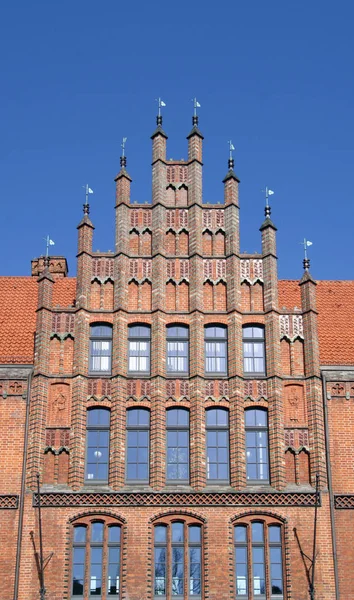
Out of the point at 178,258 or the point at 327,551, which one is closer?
the point at 327,551

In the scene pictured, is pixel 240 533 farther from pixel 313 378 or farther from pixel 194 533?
pixel 313 378

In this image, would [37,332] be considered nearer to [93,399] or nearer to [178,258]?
[93,399]

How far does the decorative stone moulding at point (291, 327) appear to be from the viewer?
98.9 feet

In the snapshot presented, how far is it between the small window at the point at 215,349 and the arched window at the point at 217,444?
4.02 feet

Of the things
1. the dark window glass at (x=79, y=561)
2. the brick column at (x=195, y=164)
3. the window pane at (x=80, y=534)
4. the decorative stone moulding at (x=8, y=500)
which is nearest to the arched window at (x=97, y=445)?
the window pane at (x=80, y=534)

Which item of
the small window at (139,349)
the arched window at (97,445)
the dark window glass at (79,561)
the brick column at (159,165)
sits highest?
the brick column at (159,165)

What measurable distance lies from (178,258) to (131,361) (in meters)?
3.53

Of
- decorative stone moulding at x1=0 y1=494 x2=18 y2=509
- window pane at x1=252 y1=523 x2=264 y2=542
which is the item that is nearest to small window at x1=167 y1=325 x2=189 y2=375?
window pane at x1=252 y1=523 x2=264 y2=542

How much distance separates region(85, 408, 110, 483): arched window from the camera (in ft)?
92.8

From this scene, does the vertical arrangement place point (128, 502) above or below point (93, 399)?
below

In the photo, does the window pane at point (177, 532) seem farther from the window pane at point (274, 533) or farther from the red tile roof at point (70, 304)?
the red tile roof at point (70, 304)

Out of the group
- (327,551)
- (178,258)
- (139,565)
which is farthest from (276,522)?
(178,258)

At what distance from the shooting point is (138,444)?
28688mm

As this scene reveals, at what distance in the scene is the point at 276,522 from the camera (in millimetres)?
27750
